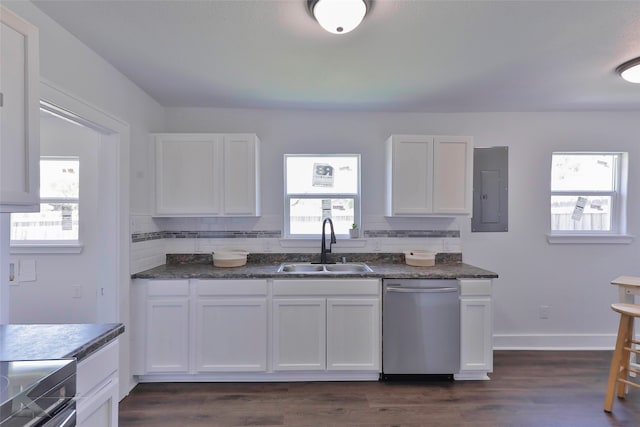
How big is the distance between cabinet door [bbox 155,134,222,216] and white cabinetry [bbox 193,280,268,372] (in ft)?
2.53

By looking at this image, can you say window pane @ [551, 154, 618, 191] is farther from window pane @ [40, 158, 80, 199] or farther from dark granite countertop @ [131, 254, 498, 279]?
window pane @ [40, 158, 80, 199]

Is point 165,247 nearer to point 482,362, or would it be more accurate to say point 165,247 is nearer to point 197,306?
point 197,306

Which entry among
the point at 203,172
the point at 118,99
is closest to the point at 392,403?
the point at 203,172

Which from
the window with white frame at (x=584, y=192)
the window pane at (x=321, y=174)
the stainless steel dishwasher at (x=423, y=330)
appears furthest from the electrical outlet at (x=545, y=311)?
the window pane at (x=321, y=174)

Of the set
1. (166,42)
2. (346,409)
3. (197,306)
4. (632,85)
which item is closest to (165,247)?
(197,306)

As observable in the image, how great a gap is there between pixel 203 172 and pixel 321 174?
114cm

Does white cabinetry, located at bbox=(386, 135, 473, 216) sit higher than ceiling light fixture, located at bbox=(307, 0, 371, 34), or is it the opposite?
ceiling light fixture, located at bbox=(307, 0, 371, 34)

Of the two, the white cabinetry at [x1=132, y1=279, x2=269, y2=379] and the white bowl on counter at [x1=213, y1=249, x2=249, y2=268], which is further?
the white bowl on counter at [x1=213, y1=249, x2=249, y2=268]

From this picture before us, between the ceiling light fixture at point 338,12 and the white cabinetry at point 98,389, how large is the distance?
1.79 meters

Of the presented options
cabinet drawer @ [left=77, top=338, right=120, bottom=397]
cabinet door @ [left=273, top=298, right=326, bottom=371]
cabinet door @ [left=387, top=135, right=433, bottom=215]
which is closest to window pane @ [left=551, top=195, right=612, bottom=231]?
cabinet door @ [left=387, top=135, right=433, bottom=215]

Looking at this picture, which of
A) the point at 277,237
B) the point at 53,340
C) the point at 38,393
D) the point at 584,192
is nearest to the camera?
the point at 38,393

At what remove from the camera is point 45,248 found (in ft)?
9.41

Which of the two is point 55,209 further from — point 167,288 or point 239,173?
point 239,173

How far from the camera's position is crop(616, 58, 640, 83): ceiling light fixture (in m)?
2.14
